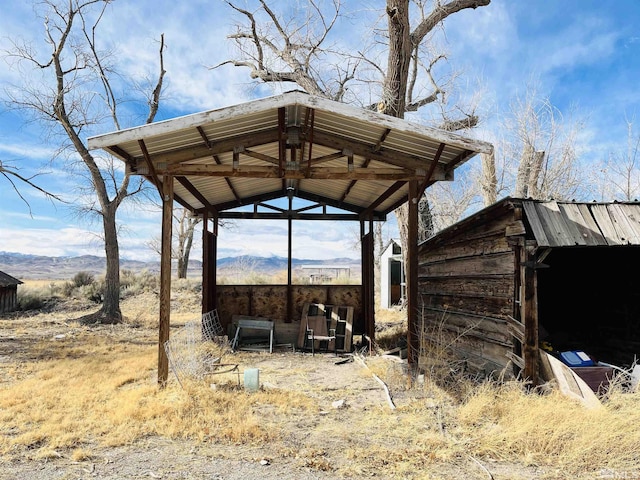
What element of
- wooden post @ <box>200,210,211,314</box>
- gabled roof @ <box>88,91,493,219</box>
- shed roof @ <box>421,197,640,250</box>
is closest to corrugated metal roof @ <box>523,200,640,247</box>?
shed roof @ <box>421,197,640,250</box>

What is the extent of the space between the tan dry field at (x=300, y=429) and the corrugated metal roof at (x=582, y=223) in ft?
6.42

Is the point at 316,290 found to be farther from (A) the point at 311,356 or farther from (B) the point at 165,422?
(B) the point at 165,422

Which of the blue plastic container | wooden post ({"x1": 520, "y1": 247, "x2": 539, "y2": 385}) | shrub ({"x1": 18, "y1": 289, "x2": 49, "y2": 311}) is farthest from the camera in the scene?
shrub ({"x1": 18, "y1": 289, "x2": 49, "y2": 311})

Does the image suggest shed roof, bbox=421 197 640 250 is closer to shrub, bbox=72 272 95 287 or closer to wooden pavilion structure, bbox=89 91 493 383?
wooden pavilion structure, bbox=89 91 493 383

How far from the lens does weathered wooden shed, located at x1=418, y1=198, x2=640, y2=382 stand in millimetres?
6188

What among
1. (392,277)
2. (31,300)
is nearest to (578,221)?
(392,277)

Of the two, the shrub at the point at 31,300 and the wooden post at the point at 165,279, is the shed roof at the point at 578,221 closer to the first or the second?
the wooden post at the point at 165,279

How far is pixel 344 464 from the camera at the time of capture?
4.41 m

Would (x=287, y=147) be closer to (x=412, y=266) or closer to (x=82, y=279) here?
(x=412, y=266)

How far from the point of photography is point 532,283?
6145 millimetres

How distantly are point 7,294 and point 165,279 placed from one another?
15.3 meters

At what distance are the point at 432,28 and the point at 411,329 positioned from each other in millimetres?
9690

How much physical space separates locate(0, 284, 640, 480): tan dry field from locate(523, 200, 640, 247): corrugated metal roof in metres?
1.96

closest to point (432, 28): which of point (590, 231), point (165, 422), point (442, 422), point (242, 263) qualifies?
point (590, 231)
